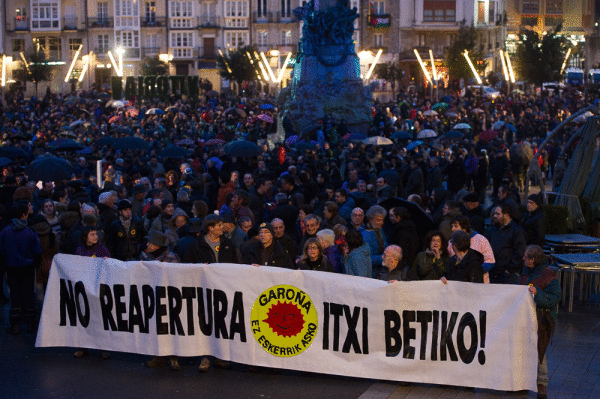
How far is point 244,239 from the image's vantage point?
10.7 m

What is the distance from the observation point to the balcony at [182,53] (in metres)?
71.4

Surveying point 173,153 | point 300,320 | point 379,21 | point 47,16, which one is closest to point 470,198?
point 300,320

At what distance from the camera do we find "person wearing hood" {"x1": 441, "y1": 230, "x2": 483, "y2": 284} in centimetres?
880

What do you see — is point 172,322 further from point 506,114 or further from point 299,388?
point 506,114

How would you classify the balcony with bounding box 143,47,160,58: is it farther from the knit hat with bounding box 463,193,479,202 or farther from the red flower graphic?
the red flower graphic

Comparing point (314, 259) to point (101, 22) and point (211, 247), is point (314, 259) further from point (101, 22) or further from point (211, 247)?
point (101, 22)

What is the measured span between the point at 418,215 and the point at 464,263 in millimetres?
2654

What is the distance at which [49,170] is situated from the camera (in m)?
14.6

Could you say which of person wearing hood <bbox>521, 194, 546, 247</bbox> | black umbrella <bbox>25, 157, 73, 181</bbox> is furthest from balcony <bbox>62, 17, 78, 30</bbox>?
person wearing hood <bbox>521, 194, 546, 247</bbox>

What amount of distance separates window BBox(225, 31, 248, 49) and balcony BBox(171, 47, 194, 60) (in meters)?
2.63

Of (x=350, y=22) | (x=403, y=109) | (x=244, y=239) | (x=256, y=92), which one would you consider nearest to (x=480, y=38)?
(x=256, y=92)

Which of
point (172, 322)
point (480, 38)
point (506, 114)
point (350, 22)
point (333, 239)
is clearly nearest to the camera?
point (172, 322)

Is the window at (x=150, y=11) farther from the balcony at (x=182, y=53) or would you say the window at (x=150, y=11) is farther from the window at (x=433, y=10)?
the window at (x=433, y=10)

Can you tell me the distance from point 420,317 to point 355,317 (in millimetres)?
561
